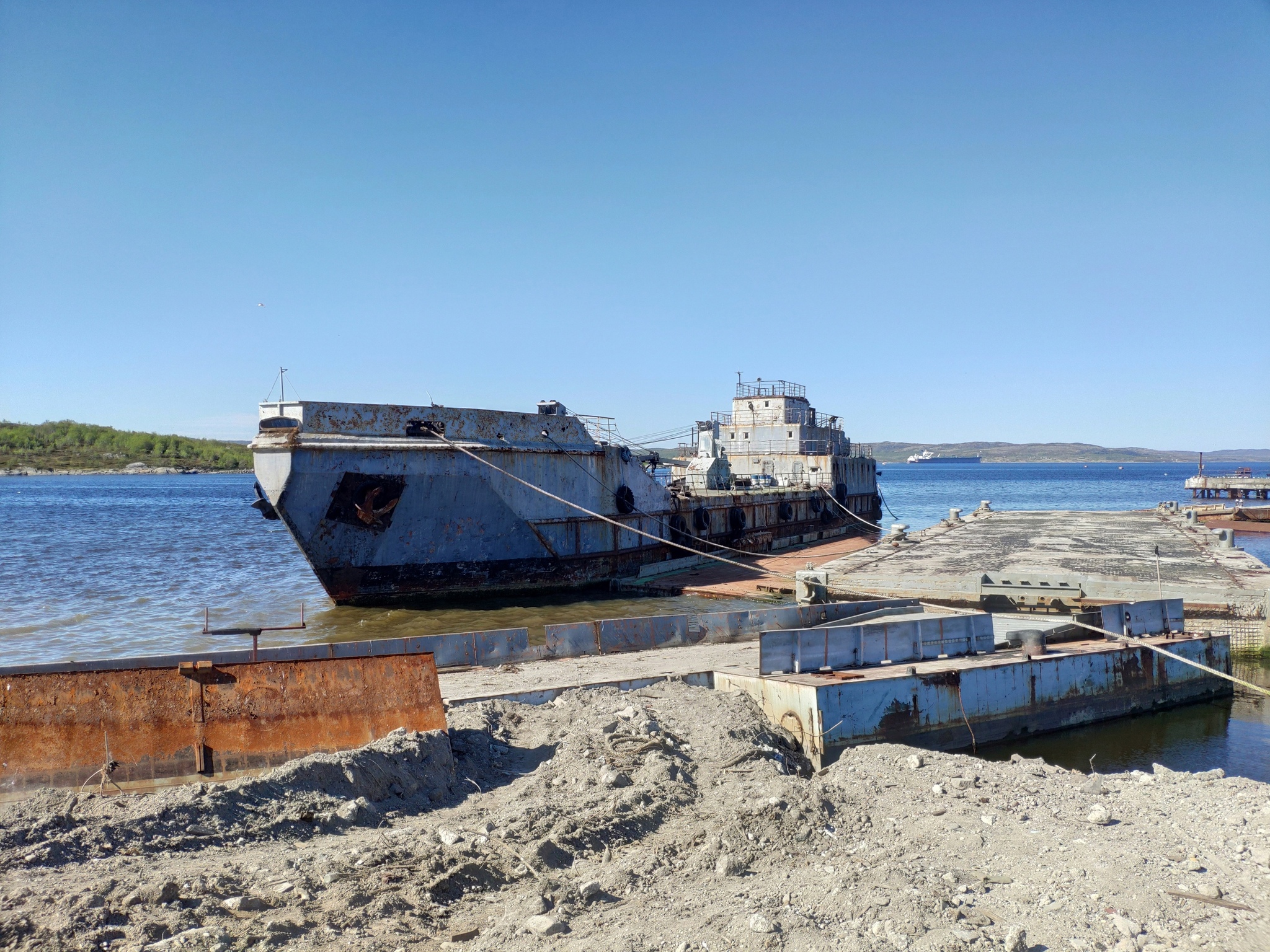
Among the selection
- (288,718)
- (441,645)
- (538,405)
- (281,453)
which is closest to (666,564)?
(538,405)

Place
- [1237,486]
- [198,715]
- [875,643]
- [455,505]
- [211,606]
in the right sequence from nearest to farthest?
[198,715] < [875,643] < [455,505] < [211,606] < [1237,486]

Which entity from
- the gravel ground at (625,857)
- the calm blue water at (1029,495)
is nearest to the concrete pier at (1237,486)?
the calm blue water at (1029,495)

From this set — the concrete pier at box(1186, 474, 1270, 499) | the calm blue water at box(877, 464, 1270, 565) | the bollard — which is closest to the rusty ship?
the bollard

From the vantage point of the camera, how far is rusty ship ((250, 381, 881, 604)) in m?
16.4

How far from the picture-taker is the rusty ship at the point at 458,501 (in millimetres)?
16391

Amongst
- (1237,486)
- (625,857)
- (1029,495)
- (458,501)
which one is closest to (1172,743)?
(625,857)

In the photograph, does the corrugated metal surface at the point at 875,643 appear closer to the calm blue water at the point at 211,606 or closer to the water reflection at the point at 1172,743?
the water reflection at the point at 1172,743

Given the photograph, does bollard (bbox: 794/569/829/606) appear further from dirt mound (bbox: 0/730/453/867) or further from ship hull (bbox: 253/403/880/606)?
dirt mound (bbox: 0/730/453/867)

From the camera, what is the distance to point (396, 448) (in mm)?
16844

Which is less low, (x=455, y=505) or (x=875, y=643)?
(x=455, y=505)

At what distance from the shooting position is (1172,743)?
11250 millimetres

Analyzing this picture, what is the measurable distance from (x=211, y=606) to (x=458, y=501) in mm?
8121

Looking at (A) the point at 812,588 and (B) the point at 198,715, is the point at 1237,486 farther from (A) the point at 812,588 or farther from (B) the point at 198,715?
(B) the point at 198,715

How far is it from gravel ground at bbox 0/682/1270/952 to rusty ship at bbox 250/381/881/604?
9026 millimetres
